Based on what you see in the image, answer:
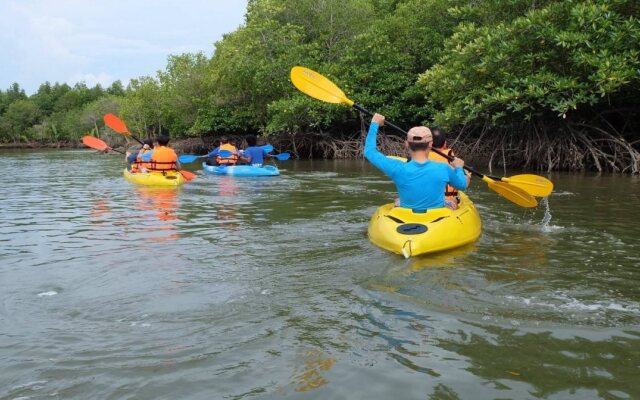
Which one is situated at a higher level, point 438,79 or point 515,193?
point 438,79

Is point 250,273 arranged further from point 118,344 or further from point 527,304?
point 527,304

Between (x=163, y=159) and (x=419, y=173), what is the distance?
21.6ft

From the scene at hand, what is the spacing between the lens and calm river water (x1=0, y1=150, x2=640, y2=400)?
7.56 feet

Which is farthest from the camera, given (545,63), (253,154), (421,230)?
(253,154)

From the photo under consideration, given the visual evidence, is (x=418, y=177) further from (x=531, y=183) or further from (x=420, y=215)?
(x=531, y=183)

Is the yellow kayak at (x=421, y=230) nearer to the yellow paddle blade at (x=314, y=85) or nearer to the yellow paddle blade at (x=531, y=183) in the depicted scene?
the yellow paddle blade at (x=531, y=183)

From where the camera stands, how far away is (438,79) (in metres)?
13.2

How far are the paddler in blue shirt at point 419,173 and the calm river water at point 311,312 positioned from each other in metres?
0.55

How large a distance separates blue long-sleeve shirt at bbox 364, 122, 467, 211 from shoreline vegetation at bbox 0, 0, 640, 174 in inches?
255

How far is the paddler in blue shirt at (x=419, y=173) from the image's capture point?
15.2 ft

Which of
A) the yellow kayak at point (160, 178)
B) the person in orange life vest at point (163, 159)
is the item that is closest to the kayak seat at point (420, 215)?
the yellow kayak at point (160, 178)

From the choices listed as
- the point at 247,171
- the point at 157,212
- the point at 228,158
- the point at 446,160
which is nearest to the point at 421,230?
the point at 446,160

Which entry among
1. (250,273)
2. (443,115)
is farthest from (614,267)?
(443,115)

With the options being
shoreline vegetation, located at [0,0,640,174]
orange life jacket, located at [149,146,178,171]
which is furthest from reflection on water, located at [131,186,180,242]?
shoreline vegetation, located at [0,0,640,174]
